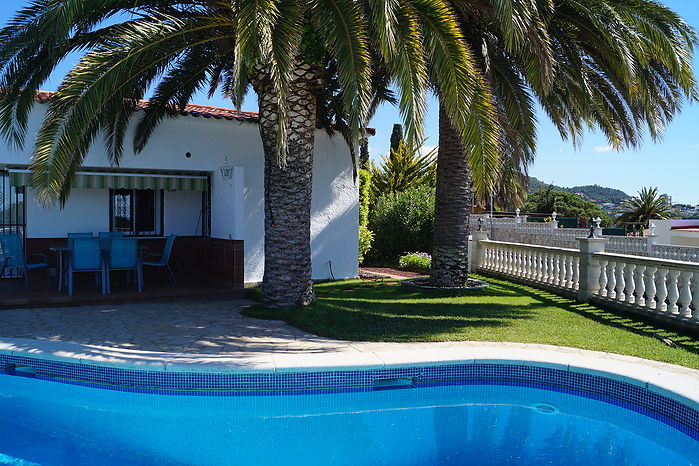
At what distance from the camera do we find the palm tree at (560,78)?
962 cm

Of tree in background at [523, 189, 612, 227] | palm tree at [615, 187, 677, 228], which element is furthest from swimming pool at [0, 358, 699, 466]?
tree in background at [523, 189, 612, 227]

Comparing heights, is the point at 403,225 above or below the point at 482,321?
above

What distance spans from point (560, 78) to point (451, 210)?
3.67 meters

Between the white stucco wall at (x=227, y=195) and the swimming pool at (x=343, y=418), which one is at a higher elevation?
the white stucco wall at (x=227, y=195)

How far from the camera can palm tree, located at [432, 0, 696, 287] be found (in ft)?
31.6

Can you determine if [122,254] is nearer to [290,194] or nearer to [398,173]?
[290,194]

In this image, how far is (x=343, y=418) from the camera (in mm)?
6859

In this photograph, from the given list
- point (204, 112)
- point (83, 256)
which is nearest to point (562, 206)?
point (204, 112)

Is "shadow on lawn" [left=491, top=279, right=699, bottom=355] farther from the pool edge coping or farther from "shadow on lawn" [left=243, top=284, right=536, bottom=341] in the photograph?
the pool edge coping

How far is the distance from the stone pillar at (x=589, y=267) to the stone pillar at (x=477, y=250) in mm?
5543

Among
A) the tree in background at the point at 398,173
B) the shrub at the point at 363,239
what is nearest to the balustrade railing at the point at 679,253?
the shrub at the point at 363,239

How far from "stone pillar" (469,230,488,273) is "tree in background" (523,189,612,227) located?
2699 inches

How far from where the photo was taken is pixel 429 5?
8148 mm

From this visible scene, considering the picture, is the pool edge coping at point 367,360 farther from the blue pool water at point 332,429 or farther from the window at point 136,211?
the window at point 136,211
